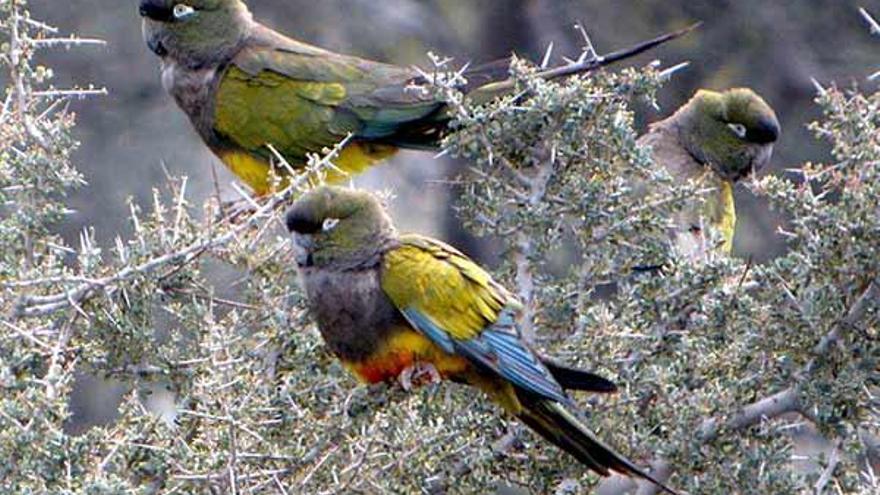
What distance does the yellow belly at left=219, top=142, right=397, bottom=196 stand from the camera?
5.55m

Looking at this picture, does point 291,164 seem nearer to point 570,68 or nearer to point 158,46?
point 158,46

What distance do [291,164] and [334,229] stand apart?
4.16ft

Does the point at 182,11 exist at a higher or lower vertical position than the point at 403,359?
higher

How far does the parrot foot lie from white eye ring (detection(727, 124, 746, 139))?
2278mm

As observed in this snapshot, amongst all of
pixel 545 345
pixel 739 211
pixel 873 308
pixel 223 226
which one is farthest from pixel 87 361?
pixel 739 211

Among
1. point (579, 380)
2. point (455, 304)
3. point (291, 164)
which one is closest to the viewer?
point (579, 380)

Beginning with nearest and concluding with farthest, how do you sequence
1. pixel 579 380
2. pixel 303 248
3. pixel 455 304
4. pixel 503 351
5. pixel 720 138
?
pixel 579 380 < pixel 503 351 < pixel 455 304 < pixel 303 248 < pixel 720 138

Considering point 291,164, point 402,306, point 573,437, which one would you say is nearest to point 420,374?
point 402,306

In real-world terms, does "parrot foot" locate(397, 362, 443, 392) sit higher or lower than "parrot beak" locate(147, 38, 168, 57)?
lower

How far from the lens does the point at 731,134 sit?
620cm

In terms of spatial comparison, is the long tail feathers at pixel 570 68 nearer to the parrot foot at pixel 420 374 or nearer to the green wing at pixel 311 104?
the green wing at pixel 311 104

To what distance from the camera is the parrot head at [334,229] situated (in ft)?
14.2

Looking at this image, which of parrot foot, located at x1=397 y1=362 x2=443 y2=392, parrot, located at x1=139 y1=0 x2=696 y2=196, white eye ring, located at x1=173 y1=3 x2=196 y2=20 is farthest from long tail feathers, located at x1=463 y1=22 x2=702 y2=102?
white eye ring, located at x1=173 y1=3 x2=196 y2=20

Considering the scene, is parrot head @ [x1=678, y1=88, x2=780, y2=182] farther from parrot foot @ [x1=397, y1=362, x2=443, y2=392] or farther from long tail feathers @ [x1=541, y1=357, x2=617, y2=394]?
long tail feathers @ [x1=541, y1=357, x2=617, y2=394]
